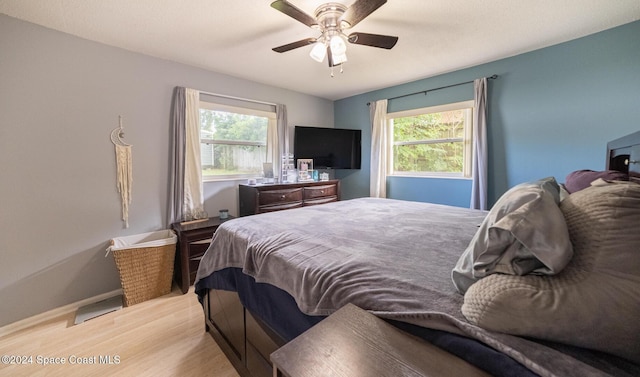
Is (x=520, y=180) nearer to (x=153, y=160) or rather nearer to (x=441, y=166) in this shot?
(x=441, y=166)

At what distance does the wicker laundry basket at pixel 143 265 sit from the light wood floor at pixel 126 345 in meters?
0.17

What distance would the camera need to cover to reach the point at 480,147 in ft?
9.78

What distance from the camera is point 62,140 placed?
219cm

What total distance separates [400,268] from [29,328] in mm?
2991

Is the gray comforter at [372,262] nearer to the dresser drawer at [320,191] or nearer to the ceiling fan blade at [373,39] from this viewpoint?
the ceiling fan blade at [373,39]

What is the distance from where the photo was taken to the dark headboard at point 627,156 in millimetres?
1203

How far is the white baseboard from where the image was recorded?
6.44ft

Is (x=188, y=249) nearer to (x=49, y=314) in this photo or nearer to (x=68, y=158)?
(x=49, y=314)

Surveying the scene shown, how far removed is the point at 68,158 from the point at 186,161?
38.3 inches

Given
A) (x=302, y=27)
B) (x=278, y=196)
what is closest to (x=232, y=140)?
(x=278, y=196)

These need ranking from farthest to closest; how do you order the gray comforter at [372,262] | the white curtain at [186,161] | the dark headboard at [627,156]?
1. the white curtain at [186,161]
2. the dark headboard at [627,156]
3. the gray comforter at [372,262]

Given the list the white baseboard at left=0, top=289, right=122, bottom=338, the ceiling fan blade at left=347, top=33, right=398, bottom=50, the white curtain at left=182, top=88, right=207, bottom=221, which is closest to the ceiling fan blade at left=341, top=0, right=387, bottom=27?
the ceiling fan blade at left=347, top=33, right=398, bottom=50

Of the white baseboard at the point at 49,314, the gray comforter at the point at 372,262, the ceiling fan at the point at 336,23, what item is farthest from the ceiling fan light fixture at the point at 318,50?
the white baseboard at the point at 49,314

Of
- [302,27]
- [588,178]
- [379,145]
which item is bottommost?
[588,178]
